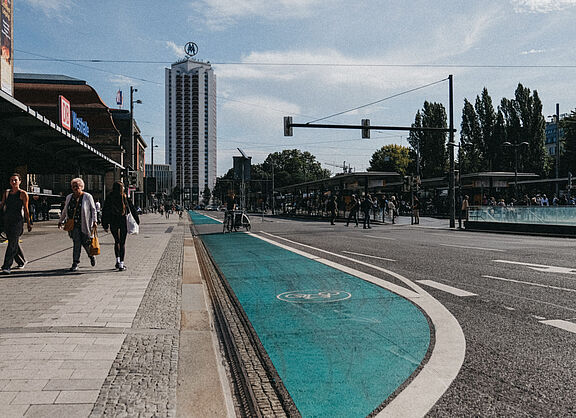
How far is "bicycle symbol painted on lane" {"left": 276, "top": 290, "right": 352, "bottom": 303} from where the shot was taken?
6589mm

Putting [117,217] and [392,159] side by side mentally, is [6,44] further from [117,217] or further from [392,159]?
[392,159]

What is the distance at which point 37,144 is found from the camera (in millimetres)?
21625

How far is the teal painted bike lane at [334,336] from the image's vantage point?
340 centimetres

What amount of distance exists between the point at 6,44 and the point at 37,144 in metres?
11.8

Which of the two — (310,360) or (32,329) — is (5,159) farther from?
(310,360)

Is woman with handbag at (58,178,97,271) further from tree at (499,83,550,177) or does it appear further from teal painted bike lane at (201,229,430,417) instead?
tree at (499,83,550,177)

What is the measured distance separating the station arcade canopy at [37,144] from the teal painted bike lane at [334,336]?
10.8 m

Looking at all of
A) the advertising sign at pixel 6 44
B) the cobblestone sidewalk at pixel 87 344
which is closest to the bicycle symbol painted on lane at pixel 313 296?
the cobblestone sidewalk at pixel 87 344

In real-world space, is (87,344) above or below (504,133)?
below

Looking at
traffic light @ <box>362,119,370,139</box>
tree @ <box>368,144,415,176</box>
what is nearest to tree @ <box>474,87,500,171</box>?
tree @ <box>368,144,415,176</box>

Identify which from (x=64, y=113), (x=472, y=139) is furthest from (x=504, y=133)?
(x=64, y=113)

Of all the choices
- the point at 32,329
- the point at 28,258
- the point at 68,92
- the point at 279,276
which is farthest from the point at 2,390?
the point at 68,92

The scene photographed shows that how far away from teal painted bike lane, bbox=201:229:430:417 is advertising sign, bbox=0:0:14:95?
26.6 metres

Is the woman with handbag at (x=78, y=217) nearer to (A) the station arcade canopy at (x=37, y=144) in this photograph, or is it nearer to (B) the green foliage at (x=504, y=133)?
(A) the station arcade canopy at (x=37, y=144)
